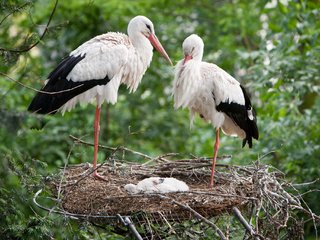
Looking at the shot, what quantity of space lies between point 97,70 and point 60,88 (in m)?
0.39

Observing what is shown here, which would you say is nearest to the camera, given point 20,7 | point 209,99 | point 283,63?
point 20,7

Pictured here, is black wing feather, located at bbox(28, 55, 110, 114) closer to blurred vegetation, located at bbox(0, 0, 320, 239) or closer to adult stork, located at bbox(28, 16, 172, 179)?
adult stork, located at bbox(28, 16, 172, 179)

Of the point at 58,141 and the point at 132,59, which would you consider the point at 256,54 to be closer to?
the point at 132,59

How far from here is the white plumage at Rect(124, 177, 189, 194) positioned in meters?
5.82

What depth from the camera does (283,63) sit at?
859 cm

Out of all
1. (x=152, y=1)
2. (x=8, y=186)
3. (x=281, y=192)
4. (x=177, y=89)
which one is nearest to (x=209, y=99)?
(x=177, y=89)

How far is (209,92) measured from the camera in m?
6.84

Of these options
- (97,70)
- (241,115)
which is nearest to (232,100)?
(241,115)

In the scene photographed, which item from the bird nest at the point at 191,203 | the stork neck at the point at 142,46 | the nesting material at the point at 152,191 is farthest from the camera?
the stork neck at the point at 142,46

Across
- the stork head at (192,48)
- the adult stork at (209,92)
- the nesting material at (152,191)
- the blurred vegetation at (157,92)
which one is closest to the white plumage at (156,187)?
the nesting material at (152,191)

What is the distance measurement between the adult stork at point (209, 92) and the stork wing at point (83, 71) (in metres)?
0.60

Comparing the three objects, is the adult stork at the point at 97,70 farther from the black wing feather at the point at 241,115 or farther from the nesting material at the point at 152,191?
the black wing feather at the point at 241,115

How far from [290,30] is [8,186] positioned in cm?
539

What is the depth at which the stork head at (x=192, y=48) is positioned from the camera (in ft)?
22.4
